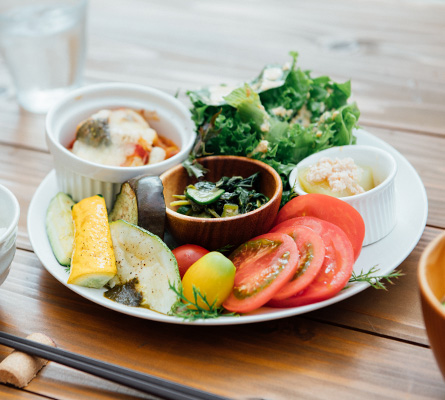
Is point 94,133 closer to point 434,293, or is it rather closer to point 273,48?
point 434,293

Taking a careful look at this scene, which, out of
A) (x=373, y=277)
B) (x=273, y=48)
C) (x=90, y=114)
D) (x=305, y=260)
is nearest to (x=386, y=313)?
(x=373, y=277)

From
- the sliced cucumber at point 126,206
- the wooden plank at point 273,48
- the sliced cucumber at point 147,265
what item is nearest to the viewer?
the sliced cucumber at point 147,265

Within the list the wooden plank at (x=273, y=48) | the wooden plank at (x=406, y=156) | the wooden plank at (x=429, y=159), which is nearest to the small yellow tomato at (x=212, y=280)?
the wooden plank at (x=406, y=156)

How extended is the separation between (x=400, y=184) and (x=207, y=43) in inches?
63.3

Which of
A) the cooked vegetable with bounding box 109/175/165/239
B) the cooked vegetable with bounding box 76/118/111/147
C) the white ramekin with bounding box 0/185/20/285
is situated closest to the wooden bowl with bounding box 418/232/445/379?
the cooked vegetable with bounding box 109/175/165/239

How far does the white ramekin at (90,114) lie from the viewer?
1895mm

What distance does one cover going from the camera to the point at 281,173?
77.6 inches

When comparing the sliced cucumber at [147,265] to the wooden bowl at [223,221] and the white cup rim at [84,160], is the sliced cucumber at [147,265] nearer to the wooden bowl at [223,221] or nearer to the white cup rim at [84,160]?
the wooden bowl at [223,221]

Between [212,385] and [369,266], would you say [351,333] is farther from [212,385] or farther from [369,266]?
[212,385]

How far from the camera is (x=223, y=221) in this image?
1.64 metres

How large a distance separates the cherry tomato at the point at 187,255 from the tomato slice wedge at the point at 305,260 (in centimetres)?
27

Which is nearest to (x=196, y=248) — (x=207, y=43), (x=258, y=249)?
(x=258, y=249)

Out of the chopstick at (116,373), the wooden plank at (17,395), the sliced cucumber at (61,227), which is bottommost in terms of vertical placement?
the wooden plank at (17,395)

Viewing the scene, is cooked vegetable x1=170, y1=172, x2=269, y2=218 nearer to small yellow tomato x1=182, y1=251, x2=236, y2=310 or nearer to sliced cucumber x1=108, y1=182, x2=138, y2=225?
sliced cucumber x1=108, y1=182, x2=138, y2=225
